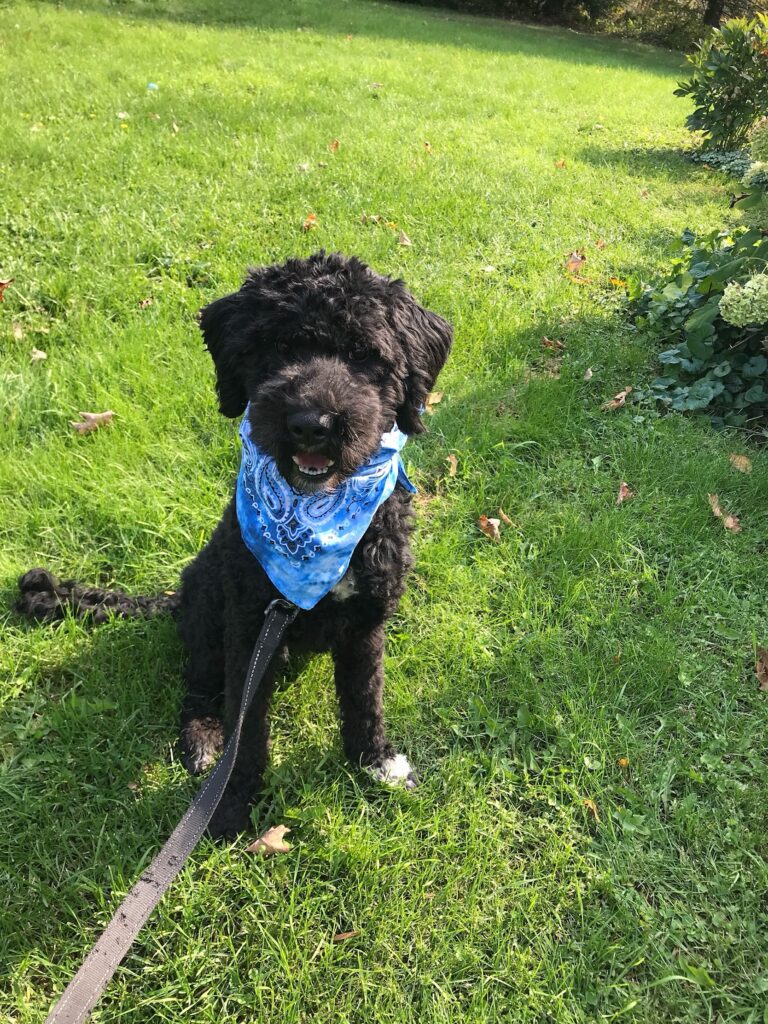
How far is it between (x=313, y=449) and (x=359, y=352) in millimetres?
403

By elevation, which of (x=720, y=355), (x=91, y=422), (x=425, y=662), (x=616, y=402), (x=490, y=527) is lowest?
(x=425, y=662)

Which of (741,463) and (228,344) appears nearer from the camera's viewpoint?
(228,344)

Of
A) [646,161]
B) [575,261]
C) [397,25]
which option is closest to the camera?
[575,261]

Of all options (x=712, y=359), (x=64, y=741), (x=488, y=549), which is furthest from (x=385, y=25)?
(x=64, y=741)

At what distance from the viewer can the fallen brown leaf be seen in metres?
5.87

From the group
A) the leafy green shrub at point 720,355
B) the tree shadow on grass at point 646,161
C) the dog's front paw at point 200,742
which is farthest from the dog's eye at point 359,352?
the tree shadow on grass at point 646,161

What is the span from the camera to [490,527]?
11.4 ft

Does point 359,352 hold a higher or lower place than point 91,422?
higher

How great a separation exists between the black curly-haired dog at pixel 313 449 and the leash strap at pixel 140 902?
38cm

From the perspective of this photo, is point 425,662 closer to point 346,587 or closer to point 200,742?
point 346,587

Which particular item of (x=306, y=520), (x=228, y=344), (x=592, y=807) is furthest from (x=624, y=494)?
(x=228, y=344)

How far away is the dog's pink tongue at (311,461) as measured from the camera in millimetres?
1911

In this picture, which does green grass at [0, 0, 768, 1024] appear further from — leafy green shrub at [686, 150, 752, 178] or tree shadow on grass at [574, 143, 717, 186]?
leafy green shrub at [686, 150, 752, 178]

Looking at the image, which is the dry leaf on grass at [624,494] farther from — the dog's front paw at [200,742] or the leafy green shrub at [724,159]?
the leafy green shrub at [724,159]
